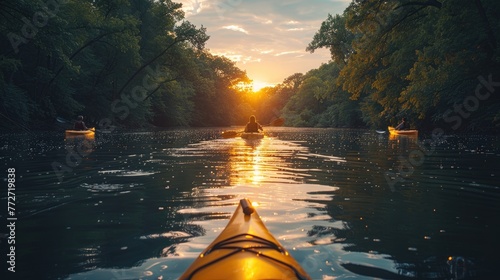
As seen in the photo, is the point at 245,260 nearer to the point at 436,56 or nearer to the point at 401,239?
the point at 401,239

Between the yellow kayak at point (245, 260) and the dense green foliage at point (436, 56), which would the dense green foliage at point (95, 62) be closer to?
the yellow kayak at point (245, 260)

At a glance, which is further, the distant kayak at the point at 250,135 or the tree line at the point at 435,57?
the distant kayak at the point at 250,135

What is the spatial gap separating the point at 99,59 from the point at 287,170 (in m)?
33.3

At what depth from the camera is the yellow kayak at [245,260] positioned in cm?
286

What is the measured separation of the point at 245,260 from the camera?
3068mm

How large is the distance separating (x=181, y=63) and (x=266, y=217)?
143 ft

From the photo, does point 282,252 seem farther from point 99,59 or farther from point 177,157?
point 99,59

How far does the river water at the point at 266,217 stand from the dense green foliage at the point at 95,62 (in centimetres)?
1041

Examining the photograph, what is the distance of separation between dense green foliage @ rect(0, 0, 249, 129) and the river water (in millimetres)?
10409

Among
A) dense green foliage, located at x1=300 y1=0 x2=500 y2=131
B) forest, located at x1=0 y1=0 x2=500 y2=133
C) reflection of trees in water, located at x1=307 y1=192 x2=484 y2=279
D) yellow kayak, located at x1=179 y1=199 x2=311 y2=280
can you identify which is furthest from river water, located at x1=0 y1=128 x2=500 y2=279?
dense green foliage, located at x1=300 y1=0 x2=500 y2=131

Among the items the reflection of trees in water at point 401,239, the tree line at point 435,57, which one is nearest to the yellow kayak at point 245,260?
the reflection of trees in water at point 401,239

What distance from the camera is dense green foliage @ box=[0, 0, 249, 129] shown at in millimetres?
23475

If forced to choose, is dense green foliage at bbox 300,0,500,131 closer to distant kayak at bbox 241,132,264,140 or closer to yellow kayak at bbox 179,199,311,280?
distant kayak at bbox 241,132,264,140

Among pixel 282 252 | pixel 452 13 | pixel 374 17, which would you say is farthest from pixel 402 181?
pixel 374 17
